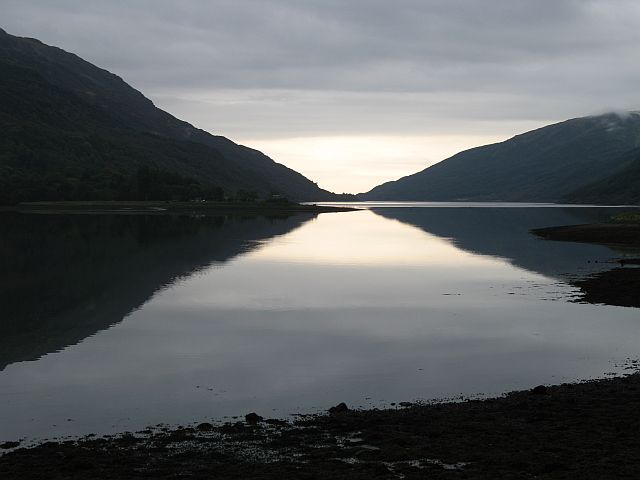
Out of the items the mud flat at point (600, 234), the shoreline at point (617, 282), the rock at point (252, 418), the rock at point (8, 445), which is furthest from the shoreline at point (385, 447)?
the mud flat at point (600, 234)

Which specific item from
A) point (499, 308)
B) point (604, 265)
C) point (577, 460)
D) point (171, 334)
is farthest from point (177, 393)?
point (604, 265)

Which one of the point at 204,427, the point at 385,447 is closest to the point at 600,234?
the point at 385,447

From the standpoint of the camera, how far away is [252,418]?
22.8 meters

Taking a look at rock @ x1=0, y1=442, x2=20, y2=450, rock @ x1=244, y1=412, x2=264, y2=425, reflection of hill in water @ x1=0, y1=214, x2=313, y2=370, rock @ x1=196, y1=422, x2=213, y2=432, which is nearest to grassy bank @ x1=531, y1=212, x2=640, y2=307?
reflection of hill in water @ x1=0, y1=214, x2=313, y2=370

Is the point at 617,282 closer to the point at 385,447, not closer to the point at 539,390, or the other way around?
the point at 539,390

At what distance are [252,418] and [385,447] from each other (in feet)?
15.8

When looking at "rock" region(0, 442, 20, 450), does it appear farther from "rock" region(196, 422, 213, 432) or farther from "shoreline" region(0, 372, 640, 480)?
"rock" region(196, 422, 213, 432)

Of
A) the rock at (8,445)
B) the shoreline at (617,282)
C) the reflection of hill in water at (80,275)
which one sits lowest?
the reflection of hill in water at (80,275)

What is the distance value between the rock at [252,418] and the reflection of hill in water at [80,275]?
13.8 metres

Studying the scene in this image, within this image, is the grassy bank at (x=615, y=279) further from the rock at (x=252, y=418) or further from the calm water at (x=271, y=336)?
the rock at (x=252, y=418)

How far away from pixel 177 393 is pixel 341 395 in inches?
235

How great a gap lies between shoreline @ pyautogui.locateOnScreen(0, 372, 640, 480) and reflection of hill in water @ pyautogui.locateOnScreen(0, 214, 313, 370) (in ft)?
45.8

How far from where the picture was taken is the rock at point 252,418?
74.5 ft

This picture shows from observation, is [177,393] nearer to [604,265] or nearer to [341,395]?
[341,395]
